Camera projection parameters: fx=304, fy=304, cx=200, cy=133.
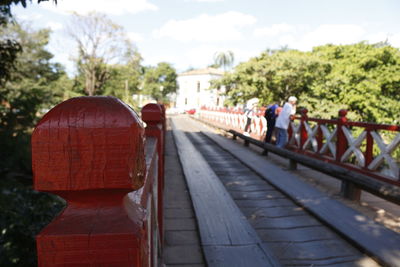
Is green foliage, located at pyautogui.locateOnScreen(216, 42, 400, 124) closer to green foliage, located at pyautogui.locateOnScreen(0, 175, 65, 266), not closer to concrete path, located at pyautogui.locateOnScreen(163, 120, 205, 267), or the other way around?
concrete path, located at pyautogui.locateOnScreen(163, 120, 205, 267)

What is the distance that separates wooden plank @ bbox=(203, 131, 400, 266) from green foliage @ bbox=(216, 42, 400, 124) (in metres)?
11.3

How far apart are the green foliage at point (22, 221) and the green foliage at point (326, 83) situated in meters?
12.4

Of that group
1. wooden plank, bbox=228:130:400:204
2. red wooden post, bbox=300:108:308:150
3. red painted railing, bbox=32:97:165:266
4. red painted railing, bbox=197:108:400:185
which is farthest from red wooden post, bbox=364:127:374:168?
red painted railing, bbox=32:97:165:266

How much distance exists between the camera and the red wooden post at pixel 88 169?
1.91ft

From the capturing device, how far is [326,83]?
52.6 ft

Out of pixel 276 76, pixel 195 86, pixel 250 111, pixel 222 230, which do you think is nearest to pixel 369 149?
pixel 222 230

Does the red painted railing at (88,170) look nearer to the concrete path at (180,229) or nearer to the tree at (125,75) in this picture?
the concrete path at (180,229)

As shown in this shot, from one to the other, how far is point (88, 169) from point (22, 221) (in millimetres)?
5080

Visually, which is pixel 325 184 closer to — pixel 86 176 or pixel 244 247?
pixel 244 247

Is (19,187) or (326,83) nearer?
(19,187)

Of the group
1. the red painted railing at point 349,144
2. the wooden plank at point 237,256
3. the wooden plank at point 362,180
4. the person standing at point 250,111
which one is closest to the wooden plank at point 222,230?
the wooden plank at point 237,256

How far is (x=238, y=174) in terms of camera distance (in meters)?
5.72

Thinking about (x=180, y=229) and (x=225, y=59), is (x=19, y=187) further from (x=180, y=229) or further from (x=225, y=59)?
(x=225, y=59)

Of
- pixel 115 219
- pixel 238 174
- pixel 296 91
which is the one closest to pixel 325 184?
pixel 238 174
